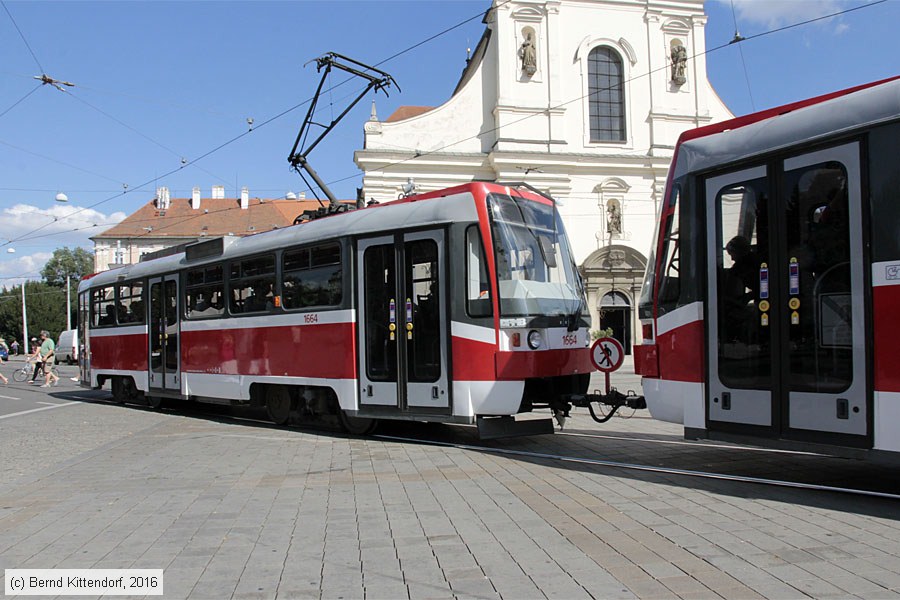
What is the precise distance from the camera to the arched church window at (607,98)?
132ft

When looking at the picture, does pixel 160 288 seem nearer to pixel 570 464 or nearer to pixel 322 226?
pixel 322 226

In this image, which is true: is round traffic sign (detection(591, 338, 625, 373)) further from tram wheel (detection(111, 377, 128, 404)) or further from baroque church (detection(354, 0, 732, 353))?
baroque church (detection(354, 0, 732, 353))

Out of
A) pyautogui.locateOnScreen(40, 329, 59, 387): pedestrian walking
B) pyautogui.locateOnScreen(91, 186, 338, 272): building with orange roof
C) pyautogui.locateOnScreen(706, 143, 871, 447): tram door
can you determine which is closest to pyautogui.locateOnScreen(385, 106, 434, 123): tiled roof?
pyautogui.locateOnScreen(91, 186, 338, 272): building with orange roof

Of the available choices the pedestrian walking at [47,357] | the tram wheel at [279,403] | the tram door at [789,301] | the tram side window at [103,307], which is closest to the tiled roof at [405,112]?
A: the pedestrian walking at [47,357]

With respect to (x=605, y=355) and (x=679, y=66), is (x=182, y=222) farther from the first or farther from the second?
(x=605, y=355)

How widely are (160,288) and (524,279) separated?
358 inches

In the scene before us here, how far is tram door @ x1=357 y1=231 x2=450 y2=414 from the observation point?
8.91 metres

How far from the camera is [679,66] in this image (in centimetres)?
4041

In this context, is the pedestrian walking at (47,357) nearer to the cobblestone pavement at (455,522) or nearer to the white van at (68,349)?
the cobblestone pavement at (455,522)

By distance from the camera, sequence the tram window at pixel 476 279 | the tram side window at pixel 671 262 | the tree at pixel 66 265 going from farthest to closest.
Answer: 1. the tree at pixel 66 265
2. the tram window at pixel 476 279
3. the tram side window at pixel 671 262

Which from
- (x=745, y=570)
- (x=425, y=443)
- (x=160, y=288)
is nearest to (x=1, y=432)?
(x=160, y=288)

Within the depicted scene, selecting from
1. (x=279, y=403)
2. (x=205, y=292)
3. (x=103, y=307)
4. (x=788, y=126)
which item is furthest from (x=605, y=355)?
(x=103, y=307)

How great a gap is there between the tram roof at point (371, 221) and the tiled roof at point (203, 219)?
58482 millimetres

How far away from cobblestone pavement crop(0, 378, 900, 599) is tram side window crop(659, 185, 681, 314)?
1.76m
